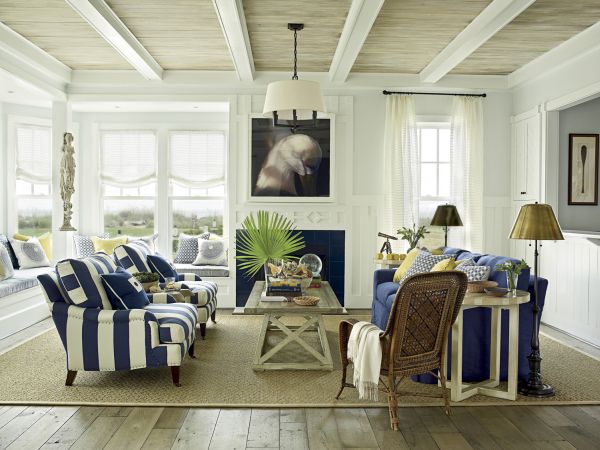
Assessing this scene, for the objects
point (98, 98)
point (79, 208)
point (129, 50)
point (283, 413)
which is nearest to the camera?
point (283, 413)

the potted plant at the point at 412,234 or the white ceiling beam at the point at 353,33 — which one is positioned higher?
the white ceiling beam at the point at 353,33

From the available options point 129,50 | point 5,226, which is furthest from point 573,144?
point 5,226

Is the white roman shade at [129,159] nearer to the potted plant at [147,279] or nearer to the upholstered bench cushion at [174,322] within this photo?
the potted plant at [147,279]

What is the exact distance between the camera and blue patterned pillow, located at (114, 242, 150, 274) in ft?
18.1

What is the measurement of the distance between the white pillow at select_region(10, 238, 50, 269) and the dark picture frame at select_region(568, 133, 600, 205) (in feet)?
20.8

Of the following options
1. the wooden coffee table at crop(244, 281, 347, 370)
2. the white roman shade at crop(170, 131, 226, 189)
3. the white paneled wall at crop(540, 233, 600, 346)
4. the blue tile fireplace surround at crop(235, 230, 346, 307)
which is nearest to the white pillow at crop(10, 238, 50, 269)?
the white roman shade at crop(170, 131, 226, 189)

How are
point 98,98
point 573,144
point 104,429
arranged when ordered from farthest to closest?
point 98,98, point 573,144, point 104,429

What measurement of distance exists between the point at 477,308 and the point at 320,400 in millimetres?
1313

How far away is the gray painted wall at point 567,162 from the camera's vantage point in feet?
21.7

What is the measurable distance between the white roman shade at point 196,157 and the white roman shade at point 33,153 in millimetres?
1710

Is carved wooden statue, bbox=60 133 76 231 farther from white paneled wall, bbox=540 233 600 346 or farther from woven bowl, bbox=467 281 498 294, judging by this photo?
white paneled wall, bbox=540 233 600 346

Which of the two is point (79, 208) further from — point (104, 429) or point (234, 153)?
point (104, 429)

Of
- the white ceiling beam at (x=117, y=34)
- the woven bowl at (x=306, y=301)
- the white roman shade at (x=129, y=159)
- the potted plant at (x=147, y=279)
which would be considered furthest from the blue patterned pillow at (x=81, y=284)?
the white roman shade at (x=129, y=159)

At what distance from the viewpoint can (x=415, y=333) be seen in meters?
3.54
